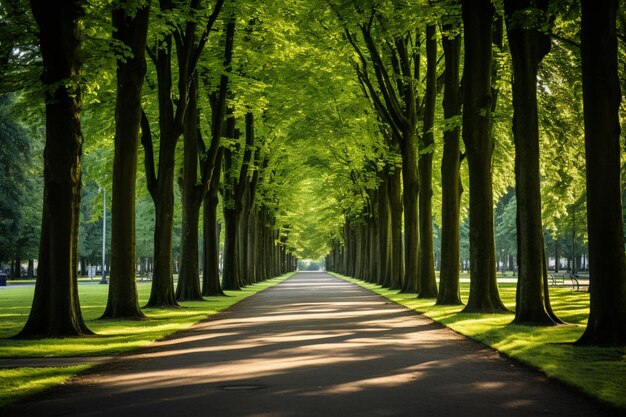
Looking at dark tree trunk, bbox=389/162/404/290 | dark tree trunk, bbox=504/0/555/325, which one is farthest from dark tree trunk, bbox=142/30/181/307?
dark tree trunk, bbox=389/162/404/290

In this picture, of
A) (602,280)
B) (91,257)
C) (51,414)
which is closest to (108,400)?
(51,414)

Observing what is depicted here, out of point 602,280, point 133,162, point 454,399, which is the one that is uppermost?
point 133,162

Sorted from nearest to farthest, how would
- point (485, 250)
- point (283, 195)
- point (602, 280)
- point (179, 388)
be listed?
point (179, 388) → point (602, 280) → point (485, 250) → point (283, 195)

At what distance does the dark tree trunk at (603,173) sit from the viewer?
11789 millimetres

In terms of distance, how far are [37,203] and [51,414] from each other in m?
62.5

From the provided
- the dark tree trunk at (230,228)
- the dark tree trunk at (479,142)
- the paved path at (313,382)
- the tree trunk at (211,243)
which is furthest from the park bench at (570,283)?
the paved path at (313,382)

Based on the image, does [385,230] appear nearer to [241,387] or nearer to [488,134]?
[488,134]

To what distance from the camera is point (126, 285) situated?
18.6m

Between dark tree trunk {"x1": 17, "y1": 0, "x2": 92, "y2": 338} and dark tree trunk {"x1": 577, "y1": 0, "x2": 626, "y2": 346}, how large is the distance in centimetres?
888

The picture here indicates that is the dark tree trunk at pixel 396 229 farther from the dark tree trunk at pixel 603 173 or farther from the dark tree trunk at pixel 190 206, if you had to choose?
the dark tree trunk at pixel 603 173

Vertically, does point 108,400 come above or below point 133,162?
below

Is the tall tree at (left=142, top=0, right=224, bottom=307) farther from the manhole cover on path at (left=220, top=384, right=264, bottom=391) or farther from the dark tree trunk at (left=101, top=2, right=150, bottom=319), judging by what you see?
the manhole cover on path at (left=220, top=384, right=264, bottom=391)

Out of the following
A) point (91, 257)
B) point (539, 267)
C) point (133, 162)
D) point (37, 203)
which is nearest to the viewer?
point (539, 267)

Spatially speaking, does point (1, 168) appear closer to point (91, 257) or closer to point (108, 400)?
point (91, 257)
